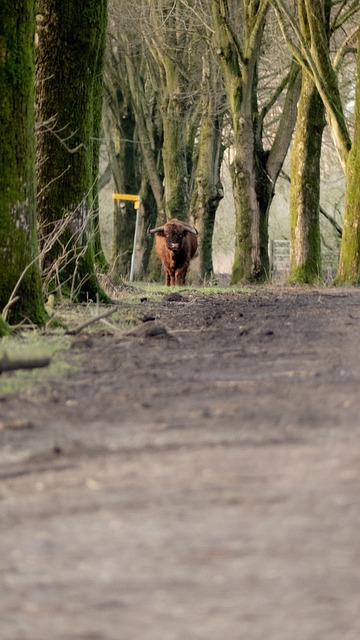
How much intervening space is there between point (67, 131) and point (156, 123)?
23.0 m

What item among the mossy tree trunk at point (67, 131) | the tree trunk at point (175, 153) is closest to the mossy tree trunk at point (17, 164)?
the mossy tree trunk at point (67, 131)

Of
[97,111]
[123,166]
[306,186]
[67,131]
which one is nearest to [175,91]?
[123,166]

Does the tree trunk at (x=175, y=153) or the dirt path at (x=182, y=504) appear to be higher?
the tree trunk at (x=175, y=153)

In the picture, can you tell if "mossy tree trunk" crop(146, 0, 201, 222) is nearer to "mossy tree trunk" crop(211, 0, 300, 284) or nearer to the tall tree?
"mossy tree trunk" crop(211, 0, 300, 284)

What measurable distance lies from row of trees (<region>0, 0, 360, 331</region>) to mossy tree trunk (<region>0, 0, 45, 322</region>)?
1 centimetres

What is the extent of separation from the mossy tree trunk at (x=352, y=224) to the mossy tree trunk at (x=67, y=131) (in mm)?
9805

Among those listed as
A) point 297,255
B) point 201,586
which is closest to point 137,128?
point 297,255

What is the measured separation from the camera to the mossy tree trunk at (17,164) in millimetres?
11453

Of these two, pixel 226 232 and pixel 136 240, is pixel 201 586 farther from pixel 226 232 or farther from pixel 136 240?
pixel 226 232

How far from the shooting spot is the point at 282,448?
5449 millimetres

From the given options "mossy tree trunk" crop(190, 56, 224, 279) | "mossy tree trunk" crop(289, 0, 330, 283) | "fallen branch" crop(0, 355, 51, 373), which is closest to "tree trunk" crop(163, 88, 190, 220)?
"mossy tree trunk" crop(190, 56, 224, 279)

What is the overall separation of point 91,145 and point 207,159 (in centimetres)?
1728

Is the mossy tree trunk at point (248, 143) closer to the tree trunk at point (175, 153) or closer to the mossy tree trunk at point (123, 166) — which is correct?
the tree trunk at point (175, 153)

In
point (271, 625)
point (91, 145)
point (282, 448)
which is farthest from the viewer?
point (91, 145)
